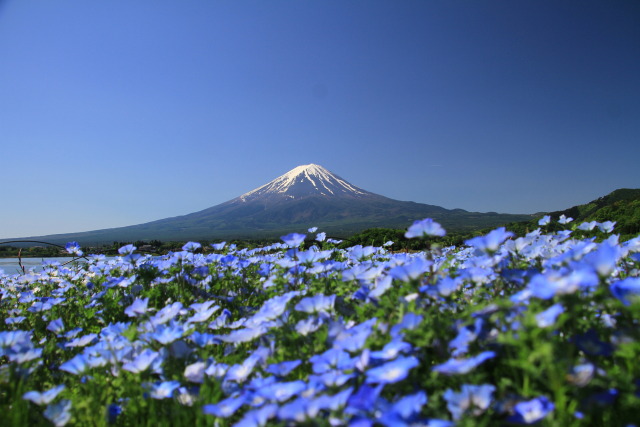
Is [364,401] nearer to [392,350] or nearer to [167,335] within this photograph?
[392,350]

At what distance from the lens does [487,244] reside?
186 cm

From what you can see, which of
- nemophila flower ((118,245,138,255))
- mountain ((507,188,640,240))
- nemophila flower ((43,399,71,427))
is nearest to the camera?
nemophila flower ((43,399,71,427))

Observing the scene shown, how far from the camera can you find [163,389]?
1.68 metres

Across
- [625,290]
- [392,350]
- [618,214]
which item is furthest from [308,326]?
[618,214]

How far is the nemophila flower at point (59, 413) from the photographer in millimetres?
1526

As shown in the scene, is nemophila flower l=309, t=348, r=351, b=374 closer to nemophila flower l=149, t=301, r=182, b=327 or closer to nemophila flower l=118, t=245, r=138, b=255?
nemophila flower l=149, t=301, r=182, b=327

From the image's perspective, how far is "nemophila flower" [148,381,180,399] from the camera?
164 cm

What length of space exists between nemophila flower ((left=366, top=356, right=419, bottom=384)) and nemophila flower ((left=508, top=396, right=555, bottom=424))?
1.11 feet

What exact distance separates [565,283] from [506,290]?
95cm

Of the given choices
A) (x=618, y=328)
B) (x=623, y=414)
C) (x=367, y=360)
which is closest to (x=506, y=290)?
(x=618, y=328)

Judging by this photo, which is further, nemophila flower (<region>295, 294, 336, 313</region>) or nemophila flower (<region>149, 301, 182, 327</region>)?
nemophila flower (<region>149, 301, 182, 327</region>)

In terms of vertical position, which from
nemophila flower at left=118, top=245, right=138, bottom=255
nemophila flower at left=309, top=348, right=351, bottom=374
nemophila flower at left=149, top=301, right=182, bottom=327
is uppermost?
nemophila flower at left=118, top=245, right=138, bottom=255

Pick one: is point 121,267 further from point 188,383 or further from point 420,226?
point 420,226

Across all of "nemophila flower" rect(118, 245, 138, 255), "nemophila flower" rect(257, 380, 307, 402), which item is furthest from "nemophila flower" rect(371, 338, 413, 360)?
"nemophila flower" rect(118, 245, 138, 255)
